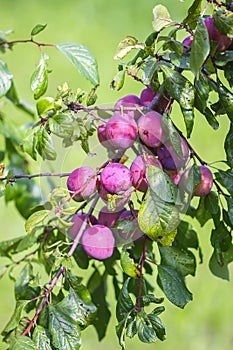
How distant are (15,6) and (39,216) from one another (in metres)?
3.01

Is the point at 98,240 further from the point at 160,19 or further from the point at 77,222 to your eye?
the point at 160,19

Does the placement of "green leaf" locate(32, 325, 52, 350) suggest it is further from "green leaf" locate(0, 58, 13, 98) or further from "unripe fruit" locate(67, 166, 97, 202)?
"green leaf" locate(0, 58, 13, 98)

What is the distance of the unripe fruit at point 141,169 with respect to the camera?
2.34 ft

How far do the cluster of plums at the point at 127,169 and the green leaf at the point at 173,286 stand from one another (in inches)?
2.4

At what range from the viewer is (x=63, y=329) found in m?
0.75

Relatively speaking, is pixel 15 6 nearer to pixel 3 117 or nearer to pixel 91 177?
pixel 3 117

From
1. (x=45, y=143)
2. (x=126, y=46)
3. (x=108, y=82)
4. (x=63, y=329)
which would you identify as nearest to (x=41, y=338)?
(x=63, y=329)

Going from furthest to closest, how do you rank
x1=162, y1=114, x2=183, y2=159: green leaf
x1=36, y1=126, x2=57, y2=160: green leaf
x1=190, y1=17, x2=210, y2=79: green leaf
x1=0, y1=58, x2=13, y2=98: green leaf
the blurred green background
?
the blurred green background → x1=0, y1=58, x2=13, y2=98: green leaf → x1=36, y1=126, x2=57, y2=160: green leaf → x1=162, y1=114, x2=183, y2=159: green leaf → x1=190, y1=17, x2=210, y2=79: green leaf

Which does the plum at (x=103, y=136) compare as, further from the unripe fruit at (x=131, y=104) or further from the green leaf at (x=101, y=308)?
the green leaf at (x=101, y=308)

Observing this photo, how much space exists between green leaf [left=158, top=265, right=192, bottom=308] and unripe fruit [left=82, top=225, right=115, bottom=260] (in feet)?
0.26

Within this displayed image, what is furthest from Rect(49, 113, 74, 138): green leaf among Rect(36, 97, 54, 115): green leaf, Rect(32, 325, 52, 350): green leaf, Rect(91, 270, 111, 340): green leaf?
Rect(91, 270, 111, 340): green leaf

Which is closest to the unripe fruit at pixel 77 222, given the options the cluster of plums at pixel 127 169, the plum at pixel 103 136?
the cluster of plums at pixel 127 169

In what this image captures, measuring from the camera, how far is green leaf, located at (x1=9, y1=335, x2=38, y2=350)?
0.71 m

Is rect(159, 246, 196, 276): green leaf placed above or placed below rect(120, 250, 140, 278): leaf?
below
